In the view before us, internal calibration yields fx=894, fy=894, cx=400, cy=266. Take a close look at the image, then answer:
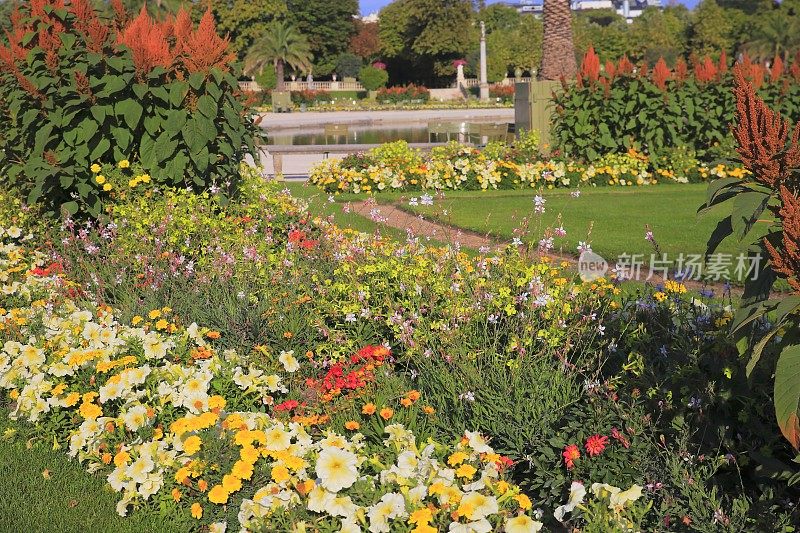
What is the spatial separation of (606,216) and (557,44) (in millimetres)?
8150

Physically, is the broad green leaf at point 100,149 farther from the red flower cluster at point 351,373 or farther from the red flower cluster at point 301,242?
the red flower cluster at point 351,373

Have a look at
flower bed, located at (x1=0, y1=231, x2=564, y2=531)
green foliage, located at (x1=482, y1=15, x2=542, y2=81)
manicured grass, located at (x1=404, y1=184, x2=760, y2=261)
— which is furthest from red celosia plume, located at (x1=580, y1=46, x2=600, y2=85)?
green foliage, located at (x1=482, y1=15, x2=542, y2=81)

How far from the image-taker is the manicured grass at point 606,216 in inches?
303

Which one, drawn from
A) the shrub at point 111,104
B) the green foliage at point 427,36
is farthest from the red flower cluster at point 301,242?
the green foliage at point 427,36

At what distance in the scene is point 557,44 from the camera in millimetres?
16750

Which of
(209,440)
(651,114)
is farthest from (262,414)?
(651,114)

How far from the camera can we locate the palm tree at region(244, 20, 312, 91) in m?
67.1

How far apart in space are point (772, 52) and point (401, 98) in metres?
29.2

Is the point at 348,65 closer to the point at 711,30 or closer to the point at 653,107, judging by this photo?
the point at 711,30

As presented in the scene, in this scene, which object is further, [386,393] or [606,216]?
[606,216]

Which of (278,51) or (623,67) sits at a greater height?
(278,51)

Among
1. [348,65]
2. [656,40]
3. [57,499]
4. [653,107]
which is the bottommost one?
[57,499]

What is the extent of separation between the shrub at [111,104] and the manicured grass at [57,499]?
306cm

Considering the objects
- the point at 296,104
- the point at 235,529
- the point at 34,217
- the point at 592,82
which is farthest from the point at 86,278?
the point at 296,104
